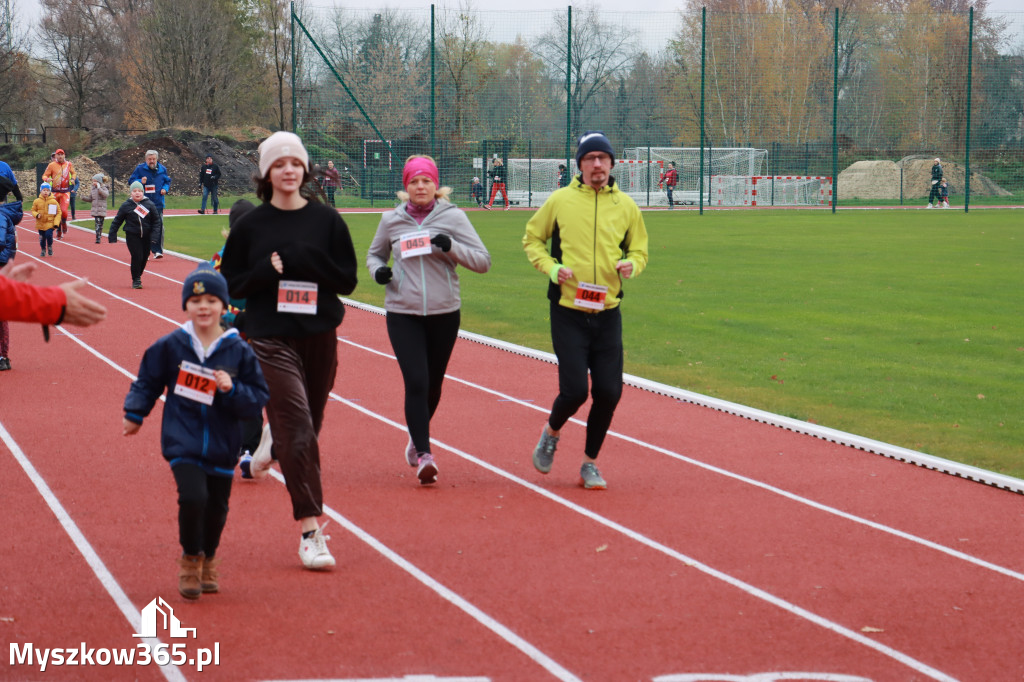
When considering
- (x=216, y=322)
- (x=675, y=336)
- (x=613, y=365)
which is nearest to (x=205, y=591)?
(x=216, y=322)

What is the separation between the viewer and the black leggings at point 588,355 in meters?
7.67

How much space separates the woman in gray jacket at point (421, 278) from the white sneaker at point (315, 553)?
1679mm

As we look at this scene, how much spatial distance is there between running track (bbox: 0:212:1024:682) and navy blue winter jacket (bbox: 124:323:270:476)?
2.35 feet

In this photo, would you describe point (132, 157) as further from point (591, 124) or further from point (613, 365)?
point (613, 365)

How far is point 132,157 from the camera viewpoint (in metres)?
59.4

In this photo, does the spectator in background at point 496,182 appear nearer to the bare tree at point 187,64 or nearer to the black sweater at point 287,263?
the bare tree at point 187,64

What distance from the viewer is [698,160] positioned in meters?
48.1

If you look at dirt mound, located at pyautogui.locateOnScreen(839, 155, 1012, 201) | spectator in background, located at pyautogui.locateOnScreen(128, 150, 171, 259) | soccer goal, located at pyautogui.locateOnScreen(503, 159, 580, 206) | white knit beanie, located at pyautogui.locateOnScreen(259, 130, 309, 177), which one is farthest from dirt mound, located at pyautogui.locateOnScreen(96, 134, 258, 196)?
white knit beanie, located at pyautogui.locateOnScreen(259, 130, 309, 177)

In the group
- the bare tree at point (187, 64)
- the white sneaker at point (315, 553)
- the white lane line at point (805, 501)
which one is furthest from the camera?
the bare tree at point (187, 64)

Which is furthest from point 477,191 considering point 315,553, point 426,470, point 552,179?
point 315,553

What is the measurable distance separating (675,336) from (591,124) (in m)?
31.4

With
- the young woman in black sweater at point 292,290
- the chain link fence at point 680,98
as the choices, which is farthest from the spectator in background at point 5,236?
the chain link fence at point 680,98

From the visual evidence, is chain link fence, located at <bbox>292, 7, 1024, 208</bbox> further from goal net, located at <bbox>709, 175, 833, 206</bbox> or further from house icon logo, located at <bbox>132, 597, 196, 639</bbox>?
house icon logo, located at <bbox>132, 597, 196, 639</bbox>

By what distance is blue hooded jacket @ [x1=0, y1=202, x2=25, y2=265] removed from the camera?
11.9 meters
